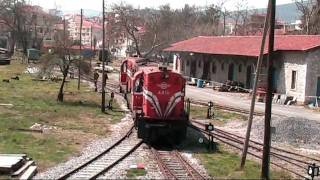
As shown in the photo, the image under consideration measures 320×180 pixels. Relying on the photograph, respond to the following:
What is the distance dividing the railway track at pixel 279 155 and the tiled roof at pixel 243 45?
654 inches

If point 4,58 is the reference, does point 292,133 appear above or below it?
below

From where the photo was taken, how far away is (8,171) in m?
16.2

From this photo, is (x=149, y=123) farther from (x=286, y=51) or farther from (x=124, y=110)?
(x=286, y=51)

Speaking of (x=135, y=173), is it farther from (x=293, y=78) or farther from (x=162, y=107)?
(x=293, y=78)

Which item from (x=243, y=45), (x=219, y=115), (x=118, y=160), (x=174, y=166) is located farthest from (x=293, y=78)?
(x=118, y=160)

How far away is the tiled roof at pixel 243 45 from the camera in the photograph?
42.5 meters

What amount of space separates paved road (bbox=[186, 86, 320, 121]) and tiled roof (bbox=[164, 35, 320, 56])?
401cm

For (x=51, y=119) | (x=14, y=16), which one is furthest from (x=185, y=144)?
(x=14, y=16)

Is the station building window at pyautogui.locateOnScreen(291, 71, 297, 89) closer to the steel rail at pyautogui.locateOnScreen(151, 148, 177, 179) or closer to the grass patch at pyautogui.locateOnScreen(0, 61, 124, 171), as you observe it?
the grass patch at pyautogui.locateOnScreen(0, 61, 124, 171)

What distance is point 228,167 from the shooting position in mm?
19375

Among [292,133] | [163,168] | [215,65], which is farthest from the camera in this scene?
[215,65]

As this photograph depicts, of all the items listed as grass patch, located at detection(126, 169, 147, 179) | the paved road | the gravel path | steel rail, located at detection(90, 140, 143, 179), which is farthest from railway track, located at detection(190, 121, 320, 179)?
the paved road

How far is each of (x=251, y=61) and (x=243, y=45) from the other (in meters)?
3.51

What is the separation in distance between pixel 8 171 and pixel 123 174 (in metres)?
3.76
